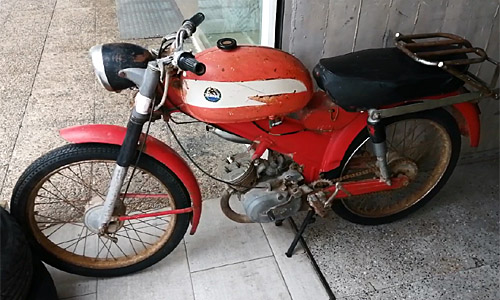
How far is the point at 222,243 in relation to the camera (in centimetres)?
217

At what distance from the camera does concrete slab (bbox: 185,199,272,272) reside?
209 centimetres

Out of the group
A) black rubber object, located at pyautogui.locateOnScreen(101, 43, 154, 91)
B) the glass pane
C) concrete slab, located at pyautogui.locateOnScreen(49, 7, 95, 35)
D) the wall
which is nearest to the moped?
black rubber object, located at pyautogui.locateOnScreen(101, 43, 154, 91)

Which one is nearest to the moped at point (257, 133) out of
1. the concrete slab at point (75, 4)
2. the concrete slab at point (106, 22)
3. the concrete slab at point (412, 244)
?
the concrete slab at point (412, 244)

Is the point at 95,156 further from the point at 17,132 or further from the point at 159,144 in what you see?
the point at 17,132

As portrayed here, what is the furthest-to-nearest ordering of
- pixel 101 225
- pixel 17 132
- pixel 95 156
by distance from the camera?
1. pixel 17 132
2. pixel 101 225
3. pixel 95 156

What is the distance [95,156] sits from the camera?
5.65ft

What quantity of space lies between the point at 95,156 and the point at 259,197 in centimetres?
67

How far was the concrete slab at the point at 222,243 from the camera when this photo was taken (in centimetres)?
209

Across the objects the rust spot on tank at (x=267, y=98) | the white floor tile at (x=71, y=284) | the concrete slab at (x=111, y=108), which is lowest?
the white floor tile at (x=71, y=284)

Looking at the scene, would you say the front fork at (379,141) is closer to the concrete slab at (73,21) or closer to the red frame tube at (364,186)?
the red frame tube at (364,186)

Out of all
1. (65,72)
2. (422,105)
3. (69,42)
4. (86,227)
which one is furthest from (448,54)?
(69,42)

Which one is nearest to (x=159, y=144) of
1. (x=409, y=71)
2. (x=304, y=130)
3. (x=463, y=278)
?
(x=304, y=130)

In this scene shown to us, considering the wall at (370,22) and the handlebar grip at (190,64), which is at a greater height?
the handlebar grip at (190,64)

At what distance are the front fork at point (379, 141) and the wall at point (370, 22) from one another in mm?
497
